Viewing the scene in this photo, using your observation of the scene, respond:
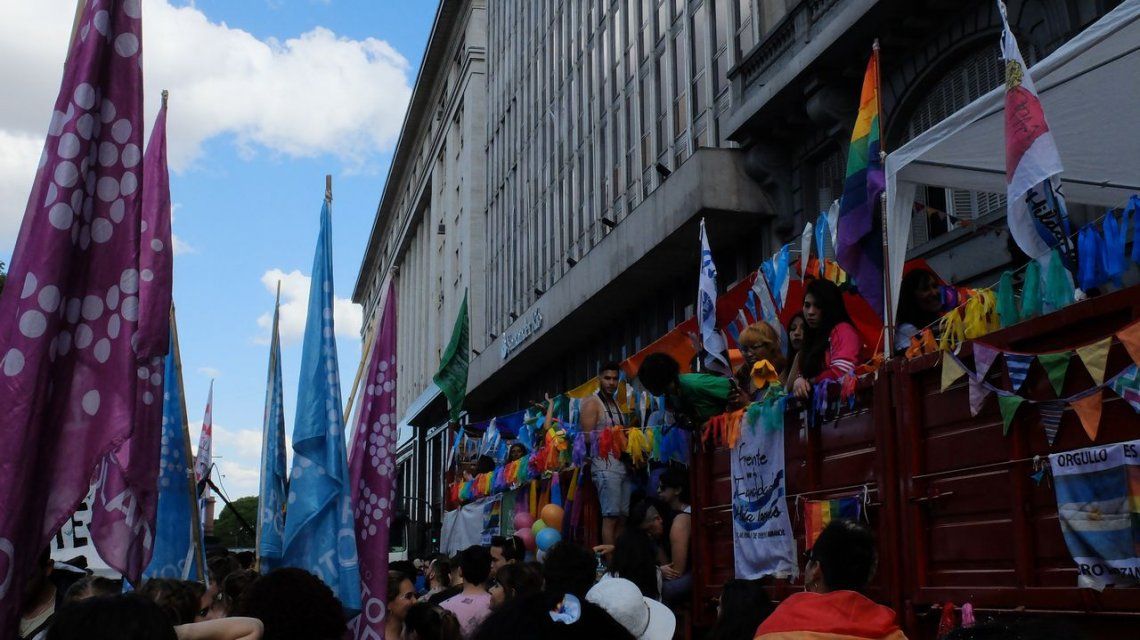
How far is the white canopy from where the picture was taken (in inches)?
263

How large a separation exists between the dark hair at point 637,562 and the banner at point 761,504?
2.28 ft

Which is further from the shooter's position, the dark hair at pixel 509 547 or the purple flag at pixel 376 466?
the dark hair at pixel 509 547

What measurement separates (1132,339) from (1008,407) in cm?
72

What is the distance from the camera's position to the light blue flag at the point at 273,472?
10.5 m

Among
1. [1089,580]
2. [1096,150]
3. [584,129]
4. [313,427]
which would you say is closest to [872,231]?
[1096,150]

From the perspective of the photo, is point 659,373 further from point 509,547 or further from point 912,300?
point 509,547

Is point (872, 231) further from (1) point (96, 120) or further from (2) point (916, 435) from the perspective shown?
(1) point (96, 120)

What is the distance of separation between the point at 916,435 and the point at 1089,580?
131 cm

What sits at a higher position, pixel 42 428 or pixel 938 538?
pixel 42 428

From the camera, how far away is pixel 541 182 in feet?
114

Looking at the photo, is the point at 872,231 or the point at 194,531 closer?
the point at 872,231

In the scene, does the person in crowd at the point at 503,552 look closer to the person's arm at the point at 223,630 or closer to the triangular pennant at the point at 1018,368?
the triangular pennant at the point at 1018,368

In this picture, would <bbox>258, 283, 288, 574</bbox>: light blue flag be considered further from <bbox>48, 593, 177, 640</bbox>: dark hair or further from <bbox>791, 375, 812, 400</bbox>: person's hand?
<bbox>48, 593, 177, 640</bbox>: dark hair

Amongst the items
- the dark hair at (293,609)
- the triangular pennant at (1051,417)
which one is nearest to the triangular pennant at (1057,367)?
the triangular pennant at (1051,417)
